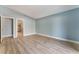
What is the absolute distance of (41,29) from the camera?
360 inches

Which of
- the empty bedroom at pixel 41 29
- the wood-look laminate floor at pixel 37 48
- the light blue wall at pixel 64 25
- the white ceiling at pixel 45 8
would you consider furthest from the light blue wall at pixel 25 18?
the wood-look laminate floor at pixel 37 48

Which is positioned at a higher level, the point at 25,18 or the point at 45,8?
the point at 45,8

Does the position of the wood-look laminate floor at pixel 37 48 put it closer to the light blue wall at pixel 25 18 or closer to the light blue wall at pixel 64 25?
the light blue wall at pixel 64 25

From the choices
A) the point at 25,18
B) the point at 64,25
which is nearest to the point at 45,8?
the point at 64,25

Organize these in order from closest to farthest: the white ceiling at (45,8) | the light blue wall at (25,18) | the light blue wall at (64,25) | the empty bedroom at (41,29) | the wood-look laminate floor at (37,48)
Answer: the wood-look laminate floor at (37,48) → the empty bedroom at (41,29) → the white ceiling at (45,8) → the light blue wall at (64,25) → the light blue wall at (25,18)

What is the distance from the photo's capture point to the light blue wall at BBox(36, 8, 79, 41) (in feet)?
16.4

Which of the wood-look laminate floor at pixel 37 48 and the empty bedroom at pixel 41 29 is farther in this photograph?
the empty bedroom at pixel 41 29

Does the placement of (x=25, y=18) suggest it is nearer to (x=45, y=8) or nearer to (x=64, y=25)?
(x=45, y=8)

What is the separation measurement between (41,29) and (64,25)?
3597 mm

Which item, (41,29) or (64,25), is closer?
(64,25)

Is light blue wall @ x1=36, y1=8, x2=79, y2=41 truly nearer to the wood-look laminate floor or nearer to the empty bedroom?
the empty bedroom

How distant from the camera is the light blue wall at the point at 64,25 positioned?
5.00 meters

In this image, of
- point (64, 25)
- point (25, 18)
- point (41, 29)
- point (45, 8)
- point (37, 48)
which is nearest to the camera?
point (37, 48)
